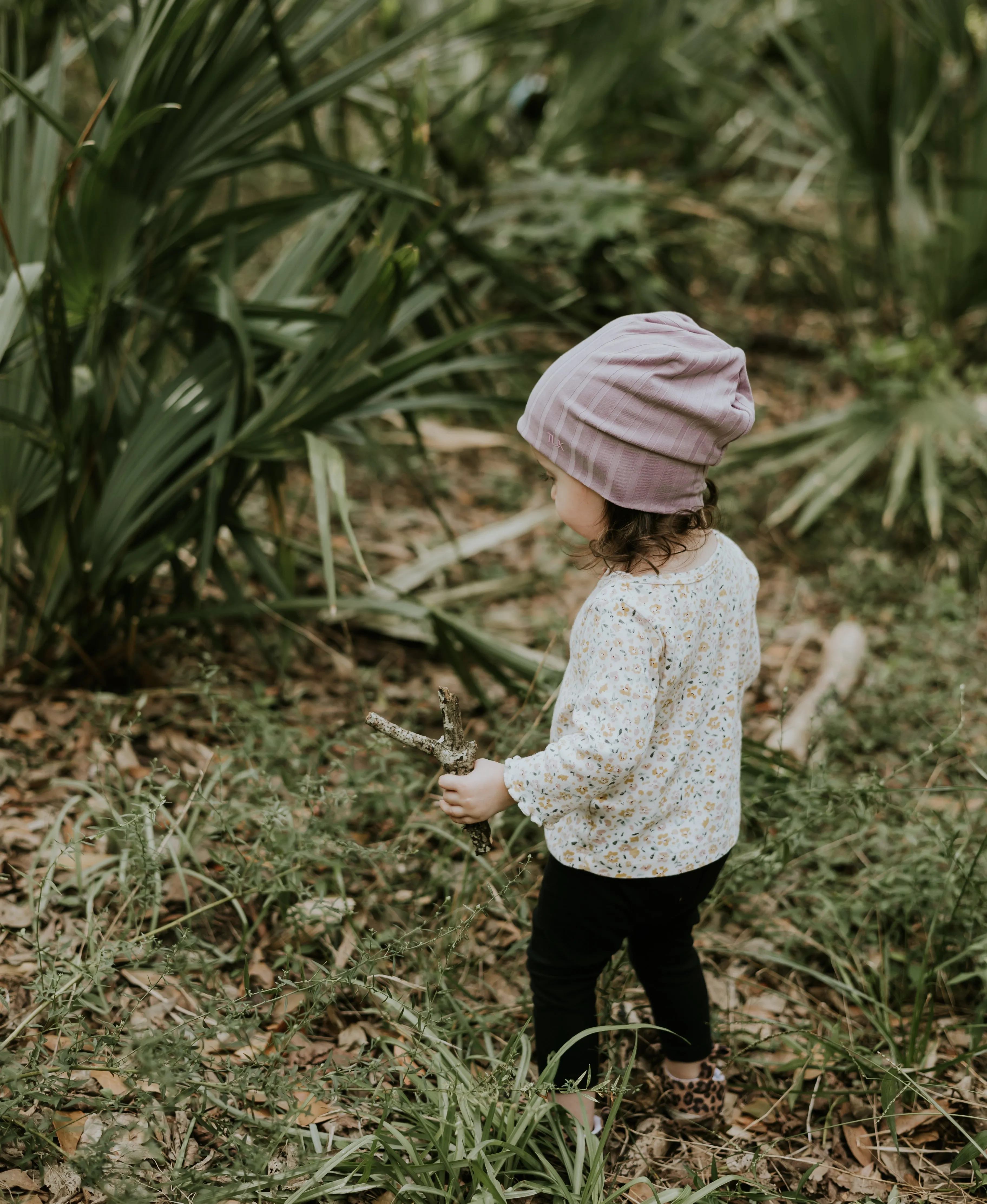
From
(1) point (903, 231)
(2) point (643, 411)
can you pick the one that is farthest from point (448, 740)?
(1) point (903, 231)

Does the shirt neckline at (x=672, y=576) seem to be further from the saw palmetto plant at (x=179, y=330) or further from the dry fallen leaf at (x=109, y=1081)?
the dry fallen leaf at (x=109, y=1081)

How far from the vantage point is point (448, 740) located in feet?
5.03

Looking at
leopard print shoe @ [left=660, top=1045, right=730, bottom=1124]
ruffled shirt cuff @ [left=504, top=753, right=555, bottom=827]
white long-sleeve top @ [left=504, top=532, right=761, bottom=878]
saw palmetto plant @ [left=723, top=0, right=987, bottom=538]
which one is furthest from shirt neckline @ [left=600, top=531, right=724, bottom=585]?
saw palmetto plant @ [left=723, top=0, right=987, bottom=538]

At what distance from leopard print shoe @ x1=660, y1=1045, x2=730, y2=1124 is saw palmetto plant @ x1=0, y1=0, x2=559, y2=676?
1051 mm

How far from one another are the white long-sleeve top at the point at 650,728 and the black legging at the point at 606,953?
0.06m

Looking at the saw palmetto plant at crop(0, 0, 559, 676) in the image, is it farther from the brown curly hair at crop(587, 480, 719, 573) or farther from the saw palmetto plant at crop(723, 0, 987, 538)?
the saw palmetto plant at crop(723, 0, 987, 538)

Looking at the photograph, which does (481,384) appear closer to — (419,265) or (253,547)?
(419,265)

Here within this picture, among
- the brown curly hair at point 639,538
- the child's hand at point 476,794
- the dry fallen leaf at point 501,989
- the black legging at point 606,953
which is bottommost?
the dry fallen leaf at point 501,989

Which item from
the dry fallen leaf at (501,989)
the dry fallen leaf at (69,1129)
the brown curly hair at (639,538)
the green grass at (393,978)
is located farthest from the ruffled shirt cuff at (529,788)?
the dry fallen leaf at (69,1129)

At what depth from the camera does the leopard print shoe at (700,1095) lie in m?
1.88

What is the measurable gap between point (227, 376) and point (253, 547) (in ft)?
1.36

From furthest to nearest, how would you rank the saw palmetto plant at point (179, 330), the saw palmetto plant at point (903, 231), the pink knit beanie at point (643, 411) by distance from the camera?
the saw palmetto plant at point (903, 231), the saw palmetto plant at point (179, 330), the pink knit beanie at point (643, 411)

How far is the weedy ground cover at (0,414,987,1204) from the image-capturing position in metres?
1.59

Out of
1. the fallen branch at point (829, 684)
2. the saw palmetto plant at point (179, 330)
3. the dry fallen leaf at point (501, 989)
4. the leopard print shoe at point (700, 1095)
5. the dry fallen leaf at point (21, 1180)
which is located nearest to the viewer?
the dry fallen leaf at point (21, 1180)
